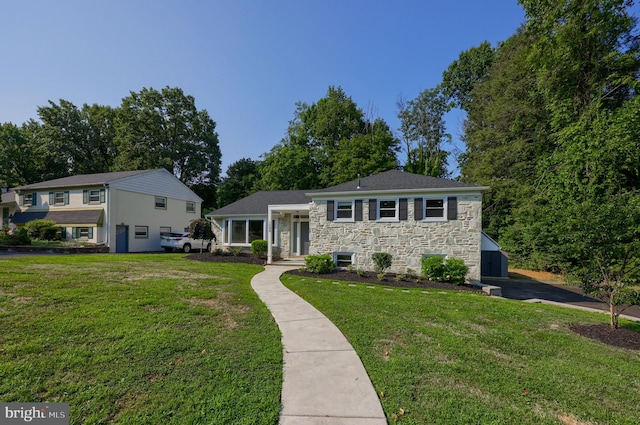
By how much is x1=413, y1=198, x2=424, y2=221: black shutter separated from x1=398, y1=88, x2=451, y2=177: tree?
19.1 metres

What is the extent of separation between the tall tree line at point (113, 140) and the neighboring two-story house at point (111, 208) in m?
11.0

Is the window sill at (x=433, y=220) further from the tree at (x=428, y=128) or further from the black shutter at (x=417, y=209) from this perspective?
the tree at (x=428, y=128)

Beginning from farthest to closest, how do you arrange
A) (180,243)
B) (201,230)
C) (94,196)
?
(180,243)
(94,196)
(201,230)

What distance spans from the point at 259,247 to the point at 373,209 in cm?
706

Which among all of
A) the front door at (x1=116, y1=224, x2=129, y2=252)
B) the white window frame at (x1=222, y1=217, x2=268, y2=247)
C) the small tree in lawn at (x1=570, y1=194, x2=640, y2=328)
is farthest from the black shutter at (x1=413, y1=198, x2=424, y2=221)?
the front door at (x1=116, y1=224, x2=129, y2=252)

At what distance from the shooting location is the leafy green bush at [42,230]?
765 inches

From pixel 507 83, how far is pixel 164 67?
21.0m

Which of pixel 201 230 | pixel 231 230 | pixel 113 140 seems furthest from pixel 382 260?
pixel 113 140

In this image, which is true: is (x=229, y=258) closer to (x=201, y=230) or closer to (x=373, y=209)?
(x=201, y=230)

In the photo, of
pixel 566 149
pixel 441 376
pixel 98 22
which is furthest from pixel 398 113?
pixel 441 376

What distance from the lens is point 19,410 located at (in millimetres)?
2629

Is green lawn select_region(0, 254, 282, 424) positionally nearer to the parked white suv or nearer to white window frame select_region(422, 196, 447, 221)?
white window frame select_region(422, 196, 447, 221)

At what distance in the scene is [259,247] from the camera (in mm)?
16297

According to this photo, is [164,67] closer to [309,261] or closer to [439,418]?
[309,261]
